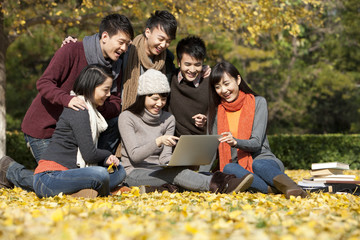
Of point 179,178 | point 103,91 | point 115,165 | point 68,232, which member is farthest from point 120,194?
point 68,232

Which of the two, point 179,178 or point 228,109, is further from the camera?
point 228,109

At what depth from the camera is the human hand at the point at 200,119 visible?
4959 millimetres

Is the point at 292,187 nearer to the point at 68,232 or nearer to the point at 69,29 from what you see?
the point at 68,232

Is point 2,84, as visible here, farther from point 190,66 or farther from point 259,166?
point 259,166

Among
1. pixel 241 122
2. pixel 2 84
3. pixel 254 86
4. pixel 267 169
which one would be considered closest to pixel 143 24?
pixel 2 84

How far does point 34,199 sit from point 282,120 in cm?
1497

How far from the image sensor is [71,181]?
400cm

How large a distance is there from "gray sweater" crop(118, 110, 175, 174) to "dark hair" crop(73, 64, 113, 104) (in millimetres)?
525

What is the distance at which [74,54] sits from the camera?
4.64 meters

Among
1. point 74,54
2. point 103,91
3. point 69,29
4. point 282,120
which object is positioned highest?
point 69,29

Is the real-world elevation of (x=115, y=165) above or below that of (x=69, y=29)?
below

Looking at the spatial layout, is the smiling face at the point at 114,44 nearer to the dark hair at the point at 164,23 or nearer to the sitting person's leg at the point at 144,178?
the dark hair at the point at 164,23

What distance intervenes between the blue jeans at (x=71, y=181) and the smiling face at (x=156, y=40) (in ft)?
4.84

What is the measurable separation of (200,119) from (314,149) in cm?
664
